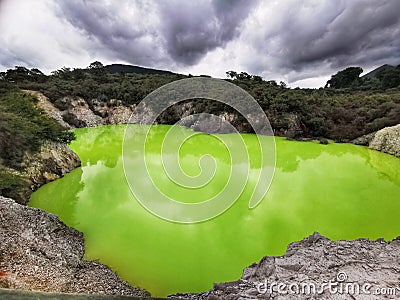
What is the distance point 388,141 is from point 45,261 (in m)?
11.1

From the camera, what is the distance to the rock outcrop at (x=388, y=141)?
30.6 ft

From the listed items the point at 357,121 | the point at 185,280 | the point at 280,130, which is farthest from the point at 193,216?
the point at 357,121

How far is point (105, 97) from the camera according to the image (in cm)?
1911

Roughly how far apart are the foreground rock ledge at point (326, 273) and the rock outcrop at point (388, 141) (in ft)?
25.4

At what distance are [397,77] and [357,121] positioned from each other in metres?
17.5

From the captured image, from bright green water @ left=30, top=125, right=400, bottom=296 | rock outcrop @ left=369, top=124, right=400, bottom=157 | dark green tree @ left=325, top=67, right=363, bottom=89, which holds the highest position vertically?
dark green tree @ left=325, top=67, right=363, bottom=89

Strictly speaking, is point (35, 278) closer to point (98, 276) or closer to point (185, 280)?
point (98, 276)

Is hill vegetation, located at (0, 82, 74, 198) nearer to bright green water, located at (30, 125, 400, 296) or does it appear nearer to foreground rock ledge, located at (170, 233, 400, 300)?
bright green water, located at (30, 125, 400, 296)

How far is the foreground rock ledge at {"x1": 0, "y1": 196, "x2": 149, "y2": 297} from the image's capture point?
273cm

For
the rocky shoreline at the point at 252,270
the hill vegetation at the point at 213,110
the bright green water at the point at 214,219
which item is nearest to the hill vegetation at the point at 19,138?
the hill vegetation at the point at 213,110

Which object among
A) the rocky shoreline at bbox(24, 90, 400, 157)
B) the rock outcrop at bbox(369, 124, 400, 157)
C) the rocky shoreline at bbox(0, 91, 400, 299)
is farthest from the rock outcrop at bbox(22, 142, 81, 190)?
the rock outcrop at bbox(369, 124, 400, 157)

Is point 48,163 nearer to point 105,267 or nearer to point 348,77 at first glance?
point 105,267

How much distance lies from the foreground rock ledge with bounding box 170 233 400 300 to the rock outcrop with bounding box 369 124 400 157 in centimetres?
775

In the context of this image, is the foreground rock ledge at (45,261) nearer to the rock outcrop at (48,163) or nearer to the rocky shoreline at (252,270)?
the rocky shoreline at (252,270)
